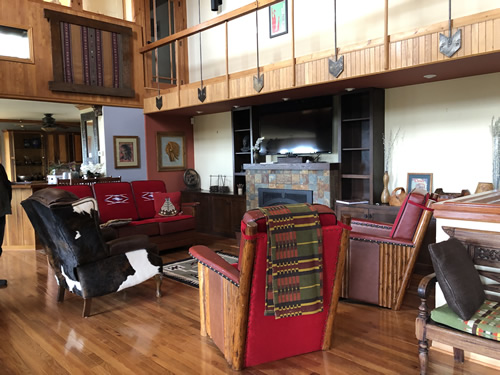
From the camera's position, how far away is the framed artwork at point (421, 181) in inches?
191

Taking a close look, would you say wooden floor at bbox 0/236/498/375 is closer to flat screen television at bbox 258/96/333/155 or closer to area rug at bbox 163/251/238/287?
area rug at bbox 163/251/238/287

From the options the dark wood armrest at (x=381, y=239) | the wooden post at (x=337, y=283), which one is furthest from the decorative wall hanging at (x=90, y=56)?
the wooden post at (x=337, y=283)

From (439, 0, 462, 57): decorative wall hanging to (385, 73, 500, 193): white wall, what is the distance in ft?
4.30

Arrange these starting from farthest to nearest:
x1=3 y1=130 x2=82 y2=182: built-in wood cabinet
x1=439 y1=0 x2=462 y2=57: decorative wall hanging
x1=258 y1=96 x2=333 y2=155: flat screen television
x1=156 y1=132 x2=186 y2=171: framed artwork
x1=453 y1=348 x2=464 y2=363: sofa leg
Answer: x1=3 y1=130 x2=82 y2=182: built-in wood cabinet, x1=156 y1=132 x2=186 y2=171: framed artwork, x1=258 y1=96 x2=333 y2=155: flat screen television, x1=439 y1=0 x2=462 y2=57: decorative wall hanging, x1=453 y1=348 x2=464 y2=363: sofa leg

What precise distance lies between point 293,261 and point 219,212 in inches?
185

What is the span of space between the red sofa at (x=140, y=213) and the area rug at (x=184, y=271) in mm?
472

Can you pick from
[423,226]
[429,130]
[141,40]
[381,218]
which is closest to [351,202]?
[381,218]

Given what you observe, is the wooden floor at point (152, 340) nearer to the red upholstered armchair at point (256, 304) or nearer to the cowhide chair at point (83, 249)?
the red upholstered armchair at point (256, 304)

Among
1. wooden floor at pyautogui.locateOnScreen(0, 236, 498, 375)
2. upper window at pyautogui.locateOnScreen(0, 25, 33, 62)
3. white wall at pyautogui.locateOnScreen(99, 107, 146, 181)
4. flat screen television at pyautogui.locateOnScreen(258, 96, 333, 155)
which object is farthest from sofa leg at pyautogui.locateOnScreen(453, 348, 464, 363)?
upper window at pyautogui.locateOnScreen(0, 25, 33, 62)

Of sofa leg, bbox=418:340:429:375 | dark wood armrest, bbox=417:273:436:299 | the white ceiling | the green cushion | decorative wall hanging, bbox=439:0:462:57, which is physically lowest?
sofa leg, bbox=418:340:429:375

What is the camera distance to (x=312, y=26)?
5941mm

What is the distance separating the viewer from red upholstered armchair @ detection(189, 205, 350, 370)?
7.18 ft

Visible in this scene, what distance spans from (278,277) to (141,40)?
21.9 feet

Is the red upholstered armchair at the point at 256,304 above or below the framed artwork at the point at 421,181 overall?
below
